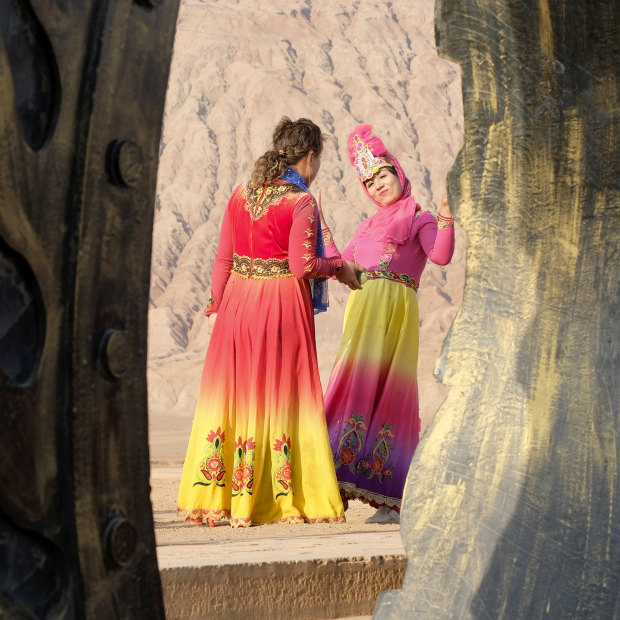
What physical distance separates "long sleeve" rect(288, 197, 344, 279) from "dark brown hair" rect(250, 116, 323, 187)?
0.80ft

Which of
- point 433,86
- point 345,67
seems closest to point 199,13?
point 345,67

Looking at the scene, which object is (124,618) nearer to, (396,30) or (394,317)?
(394,317)

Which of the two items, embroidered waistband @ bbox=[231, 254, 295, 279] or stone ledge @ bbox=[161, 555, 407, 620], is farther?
embroidered waistband @ bbox=[231, 254, 295, 279]

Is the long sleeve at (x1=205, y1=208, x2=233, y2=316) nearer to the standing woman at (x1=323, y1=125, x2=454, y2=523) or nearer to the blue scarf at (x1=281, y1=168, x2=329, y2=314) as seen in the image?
the blue scarf at (x1=281, y1=168, x2=329, y2=314)

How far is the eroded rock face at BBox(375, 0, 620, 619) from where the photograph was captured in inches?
81.2

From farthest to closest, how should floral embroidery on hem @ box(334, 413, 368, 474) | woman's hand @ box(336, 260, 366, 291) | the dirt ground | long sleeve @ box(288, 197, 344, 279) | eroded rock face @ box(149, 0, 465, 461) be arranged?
eroded rock face @ box(149, 0, 465, 461)
floral embroidery on hem @ box(334, 413, 368, 474)
woman's hand @ box(336, 260, 366, 291)
long sleeve @ box(288, 197, 344, 279)
the dirt ground

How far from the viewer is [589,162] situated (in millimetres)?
2143

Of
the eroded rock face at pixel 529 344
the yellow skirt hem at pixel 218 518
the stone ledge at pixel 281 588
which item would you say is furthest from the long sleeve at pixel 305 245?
the eroded rock face at pixel 529 344

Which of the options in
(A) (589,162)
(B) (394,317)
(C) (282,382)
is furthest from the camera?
(B) (394,317)

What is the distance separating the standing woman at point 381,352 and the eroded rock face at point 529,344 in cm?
381

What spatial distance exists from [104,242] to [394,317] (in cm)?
Result: 548

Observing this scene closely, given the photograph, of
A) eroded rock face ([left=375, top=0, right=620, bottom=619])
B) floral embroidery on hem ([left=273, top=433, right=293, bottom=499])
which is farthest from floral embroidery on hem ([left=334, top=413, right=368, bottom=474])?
eroded rock face ([left=375, top=0, right=620, bottom=619])

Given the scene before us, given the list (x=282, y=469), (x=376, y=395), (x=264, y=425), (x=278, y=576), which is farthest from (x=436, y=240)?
(x=278, y=576)

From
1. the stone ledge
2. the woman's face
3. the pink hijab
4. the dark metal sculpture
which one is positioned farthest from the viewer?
the woman's face
